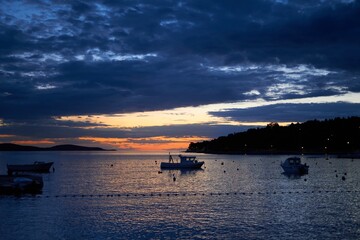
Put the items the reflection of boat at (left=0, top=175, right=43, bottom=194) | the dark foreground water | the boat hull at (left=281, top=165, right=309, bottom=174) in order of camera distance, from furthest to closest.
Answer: the boat hull at (left=281, top=165, right=309, bottom=174), the reflection of boat at (left=0, top=175, right=43, bottom=194), the dark foreground water

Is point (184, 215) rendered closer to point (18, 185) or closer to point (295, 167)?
point (18, 185)

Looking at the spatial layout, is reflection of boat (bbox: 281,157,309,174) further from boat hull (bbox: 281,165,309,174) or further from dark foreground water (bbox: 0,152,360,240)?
dark foreground water (bbox: 0,152,360,240)

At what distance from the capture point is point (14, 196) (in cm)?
6400

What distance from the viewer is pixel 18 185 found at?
66.9 metres

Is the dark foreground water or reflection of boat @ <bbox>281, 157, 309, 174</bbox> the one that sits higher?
reflection of boat @ <bbox>281, 157, 309, 174</bbox>

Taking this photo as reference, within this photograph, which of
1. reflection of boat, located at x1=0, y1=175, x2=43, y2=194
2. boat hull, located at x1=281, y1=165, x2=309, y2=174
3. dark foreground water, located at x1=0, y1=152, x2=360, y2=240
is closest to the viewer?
dark foreground water, located at x1=0, y1=152, x2=360, y2=240

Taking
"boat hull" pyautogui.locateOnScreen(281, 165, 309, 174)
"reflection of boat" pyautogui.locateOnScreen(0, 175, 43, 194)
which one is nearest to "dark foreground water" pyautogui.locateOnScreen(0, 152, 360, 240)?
"reflection of boat" pyautogui.locateOnScreen(0, 175, 43, 194)

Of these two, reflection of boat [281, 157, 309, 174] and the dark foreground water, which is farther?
reflection of boat [281, 157, 309, 174]

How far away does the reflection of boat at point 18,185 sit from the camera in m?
66.3

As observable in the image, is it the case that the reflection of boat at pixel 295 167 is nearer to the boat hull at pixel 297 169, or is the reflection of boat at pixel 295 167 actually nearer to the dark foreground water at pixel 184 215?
the boat hull at pixel 297 169

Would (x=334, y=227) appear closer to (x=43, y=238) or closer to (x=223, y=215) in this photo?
(x=223, y=215)

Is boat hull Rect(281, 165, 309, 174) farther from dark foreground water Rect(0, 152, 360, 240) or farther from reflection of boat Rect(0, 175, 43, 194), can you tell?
reflection of boat Rect(0, 175, 43, 194)

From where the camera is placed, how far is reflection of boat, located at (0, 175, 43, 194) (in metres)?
66.3

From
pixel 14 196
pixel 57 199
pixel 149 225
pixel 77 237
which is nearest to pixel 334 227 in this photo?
pixel 149 225
